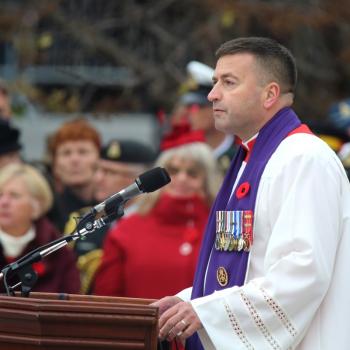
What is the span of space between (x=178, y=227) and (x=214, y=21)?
6.13 meters

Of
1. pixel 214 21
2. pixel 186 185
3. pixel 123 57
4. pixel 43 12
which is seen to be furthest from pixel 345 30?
pixel 186 185

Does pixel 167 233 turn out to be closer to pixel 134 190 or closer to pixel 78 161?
pixel 78 161

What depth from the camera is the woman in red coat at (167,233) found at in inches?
308

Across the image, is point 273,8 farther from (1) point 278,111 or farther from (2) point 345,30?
(1) point 278,111

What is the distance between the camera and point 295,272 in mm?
4746

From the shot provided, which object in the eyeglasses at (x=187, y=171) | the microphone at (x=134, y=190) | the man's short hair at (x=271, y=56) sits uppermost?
the eyeglasses at (x=187, y=171)

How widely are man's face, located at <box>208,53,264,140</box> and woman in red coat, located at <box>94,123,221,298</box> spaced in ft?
8.84

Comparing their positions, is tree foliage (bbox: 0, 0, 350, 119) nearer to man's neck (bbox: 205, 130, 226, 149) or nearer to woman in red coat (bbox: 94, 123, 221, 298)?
man's neck (bbox: 205, 130, 226, 149)

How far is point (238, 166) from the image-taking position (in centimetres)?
539

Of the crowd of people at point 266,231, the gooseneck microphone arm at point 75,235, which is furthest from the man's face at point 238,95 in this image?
the gooseneck microphone arm at point 75,235

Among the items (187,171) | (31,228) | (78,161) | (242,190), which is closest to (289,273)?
(242,190)

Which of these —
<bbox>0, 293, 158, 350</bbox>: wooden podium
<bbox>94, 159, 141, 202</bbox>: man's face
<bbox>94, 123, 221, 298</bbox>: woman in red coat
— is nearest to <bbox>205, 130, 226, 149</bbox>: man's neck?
<bbox>94, 159, 141, 202</bbox>: man's face

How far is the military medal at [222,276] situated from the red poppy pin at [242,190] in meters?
0.30

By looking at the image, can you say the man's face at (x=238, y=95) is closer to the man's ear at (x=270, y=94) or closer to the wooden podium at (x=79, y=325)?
the man's ear at (x=270, y=94)
